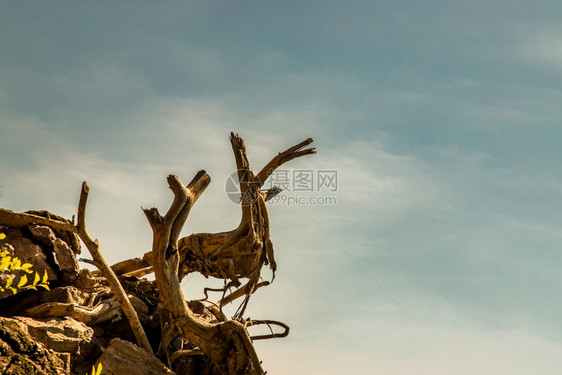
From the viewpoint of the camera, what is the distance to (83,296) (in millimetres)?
14133

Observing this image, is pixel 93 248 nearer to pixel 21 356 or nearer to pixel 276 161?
pixel 276 161

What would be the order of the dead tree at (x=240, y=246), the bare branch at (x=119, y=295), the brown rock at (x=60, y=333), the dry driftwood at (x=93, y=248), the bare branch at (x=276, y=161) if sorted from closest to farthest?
the brown rock at (x=60, y=333) → the dry driftwood at (x=93, y=248) → the bare branch at (x=119, y=295) → the dead tree at (x=240, y=246) → the bare branch at (x=276, y=161)

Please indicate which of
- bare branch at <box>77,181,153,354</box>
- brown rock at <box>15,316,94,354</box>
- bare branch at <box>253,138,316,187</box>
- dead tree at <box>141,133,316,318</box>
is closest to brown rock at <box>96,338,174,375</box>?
bare branch at <box>77,181,153,354</box>

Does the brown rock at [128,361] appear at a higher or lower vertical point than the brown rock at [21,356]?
higher


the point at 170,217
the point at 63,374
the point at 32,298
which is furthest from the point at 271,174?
the point at 63,374

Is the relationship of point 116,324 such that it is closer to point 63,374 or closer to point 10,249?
point 10,249

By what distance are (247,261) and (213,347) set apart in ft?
8.63

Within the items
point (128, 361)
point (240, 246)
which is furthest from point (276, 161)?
point (128, 361)

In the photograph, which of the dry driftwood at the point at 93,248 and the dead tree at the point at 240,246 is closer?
the dry driftwood at the point at 93,248

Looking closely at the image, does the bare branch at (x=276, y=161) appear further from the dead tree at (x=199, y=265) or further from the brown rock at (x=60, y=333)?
the brown rock at (x=60, y=333)

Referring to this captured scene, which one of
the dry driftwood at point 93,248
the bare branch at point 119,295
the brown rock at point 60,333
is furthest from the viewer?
the bare branch at point 119,295

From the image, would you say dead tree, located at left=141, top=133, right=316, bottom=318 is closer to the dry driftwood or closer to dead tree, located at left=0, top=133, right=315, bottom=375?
dead tree, located at left=0, top=133, right=315, bottom=375

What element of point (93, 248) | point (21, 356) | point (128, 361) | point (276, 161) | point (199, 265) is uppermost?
point (276, 161)

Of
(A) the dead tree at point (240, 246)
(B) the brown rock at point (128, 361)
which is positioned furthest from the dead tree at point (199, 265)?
(B) the brown rock at point (128, 361)
